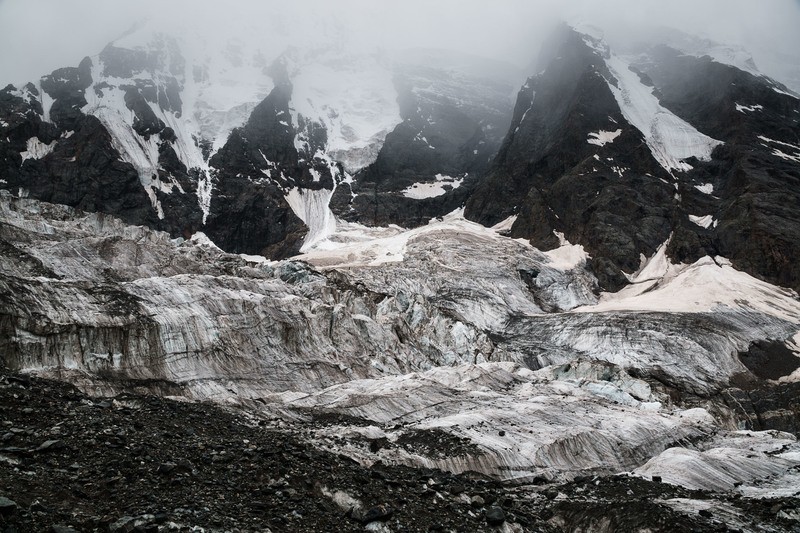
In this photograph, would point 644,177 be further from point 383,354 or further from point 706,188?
point 383,354

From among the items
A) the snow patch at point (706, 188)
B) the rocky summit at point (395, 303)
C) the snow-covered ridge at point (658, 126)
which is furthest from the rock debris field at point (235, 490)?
the snow-covered ridge at point (658, 126)

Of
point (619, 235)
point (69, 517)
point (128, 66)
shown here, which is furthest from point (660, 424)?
point (128, 66)

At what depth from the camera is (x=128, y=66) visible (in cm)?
16712

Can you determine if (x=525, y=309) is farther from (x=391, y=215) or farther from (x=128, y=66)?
(x=128, y=66)

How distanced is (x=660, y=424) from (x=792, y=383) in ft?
123

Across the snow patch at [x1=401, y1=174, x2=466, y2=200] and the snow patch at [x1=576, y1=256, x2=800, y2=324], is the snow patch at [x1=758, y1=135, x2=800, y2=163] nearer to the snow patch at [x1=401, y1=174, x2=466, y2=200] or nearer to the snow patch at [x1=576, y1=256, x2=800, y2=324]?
the snow patch at [x1=576, y1=256, x2=800, y2=324]

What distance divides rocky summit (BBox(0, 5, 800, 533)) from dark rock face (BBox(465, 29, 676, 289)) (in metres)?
0.73

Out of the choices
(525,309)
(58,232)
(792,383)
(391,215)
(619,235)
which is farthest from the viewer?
(391,215)

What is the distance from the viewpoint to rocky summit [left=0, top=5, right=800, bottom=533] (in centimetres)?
1692

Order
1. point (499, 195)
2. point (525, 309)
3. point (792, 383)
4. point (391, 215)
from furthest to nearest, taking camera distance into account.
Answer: point (391, 215) → point (499, 195) → point (525, 309) → point (792, 383)

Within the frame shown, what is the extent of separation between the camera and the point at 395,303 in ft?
219

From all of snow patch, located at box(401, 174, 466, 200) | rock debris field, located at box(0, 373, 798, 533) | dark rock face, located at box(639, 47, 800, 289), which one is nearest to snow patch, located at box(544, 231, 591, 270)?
dark rock face, located at box(639, 47, 800, 289)

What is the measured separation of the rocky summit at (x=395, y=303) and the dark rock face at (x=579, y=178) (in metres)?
0.73

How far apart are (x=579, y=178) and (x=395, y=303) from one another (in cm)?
8176
